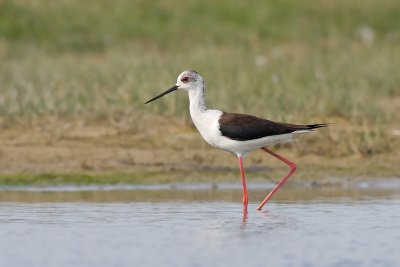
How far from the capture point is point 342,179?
36.2ft

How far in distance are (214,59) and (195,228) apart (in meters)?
8.23

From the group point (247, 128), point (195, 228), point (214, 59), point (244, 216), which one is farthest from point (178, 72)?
point (195, 228)

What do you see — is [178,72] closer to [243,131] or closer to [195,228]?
[243,131]

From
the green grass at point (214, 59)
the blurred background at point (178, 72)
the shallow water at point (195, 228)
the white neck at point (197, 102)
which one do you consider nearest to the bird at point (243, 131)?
the white neck at point (197, 102)

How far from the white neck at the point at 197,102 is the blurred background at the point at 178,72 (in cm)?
171

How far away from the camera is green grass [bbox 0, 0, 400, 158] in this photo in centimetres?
1270

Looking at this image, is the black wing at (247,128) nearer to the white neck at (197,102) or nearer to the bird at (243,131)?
the bird at (243,131)

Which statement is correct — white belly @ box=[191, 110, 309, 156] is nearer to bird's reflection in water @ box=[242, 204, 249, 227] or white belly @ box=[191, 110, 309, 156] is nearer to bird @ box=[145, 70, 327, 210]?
bird @ box=[145, 70, 327, 210]

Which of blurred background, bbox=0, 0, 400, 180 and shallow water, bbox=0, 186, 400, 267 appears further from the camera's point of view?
blurred background, bbox=0, 0, 400, 180

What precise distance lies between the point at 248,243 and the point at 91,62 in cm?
965

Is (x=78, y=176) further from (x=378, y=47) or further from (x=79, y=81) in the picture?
(x=378, y=47)

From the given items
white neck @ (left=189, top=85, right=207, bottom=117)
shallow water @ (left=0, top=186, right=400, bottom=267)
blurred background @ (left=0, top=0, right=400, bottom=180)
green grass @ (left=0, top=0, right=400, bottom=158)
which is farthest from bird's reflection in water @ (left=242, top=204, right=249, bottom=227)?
green grass @ (left=0, top=0, right=400, bottom=158)

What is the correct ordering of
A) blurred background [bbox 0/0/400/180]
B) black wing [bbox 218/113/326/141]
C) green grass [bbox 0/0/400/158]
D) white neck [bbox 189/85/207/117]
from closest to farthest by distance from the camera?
black wing [bbox 218/113/326/141] < white neck [bbox 189/85/207/117] < blurred background [bbox 0/0/400/180] < green grass [bbox 0/0/400/158]

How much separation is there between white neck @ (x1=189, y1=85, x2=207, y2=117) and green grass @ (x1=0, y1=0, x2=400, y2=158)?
7.95ft
